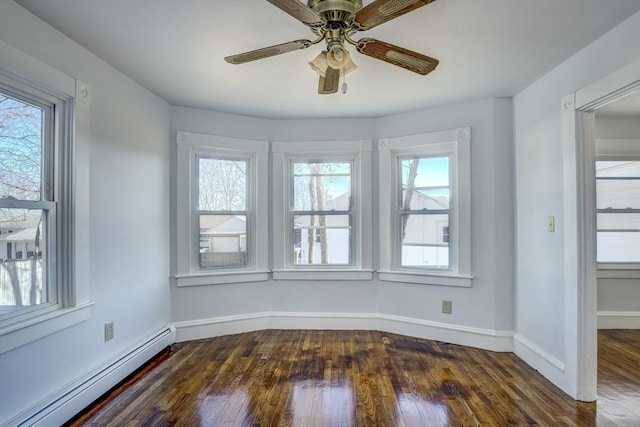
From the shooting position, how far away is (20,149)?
6.77ft

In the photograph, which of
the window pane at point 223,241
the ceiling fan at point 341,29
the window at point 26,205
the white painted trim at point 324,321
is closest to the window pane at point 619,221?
the white painted trim at point 324,321

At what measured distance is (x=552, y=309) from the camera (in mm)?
2752

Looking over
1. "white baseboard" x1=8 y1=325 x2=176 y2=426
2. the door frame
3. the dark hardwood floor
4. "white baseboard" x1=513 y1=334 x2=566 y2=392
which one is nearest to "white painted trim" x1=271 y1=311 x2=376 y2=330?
the dark hardwood floor

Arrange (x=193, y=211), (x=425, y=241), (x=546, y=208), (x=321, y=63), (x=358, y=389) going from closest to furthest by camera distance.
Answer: (x=321, y=63) < (x=358, y=389) < (x=546, y=208) < (x=193, y=211) < (x=425, y=241)

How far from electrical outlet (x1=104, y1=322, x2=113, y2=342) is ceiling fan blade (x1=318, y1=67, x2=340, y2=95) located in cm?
221

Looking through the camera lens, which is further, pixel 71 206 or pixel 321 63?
pixel 71 206

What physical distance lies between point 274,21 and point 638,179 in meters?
4.40

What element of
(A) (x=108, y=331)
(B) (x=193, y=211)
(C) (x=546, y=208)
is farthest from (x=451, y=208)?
(A) (x=108, y=331)

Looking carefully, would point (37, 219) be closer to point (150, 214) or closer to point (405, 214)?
point (150, 214)

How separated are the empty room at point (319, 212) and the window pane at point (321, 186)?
0.02m

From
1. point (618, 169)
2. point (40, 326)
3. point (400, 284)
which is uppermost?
point (618, 169)

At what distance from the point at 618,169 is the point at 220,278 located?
179 inches

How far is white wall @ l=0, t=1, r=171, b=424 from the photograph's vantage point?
1974 millimetres

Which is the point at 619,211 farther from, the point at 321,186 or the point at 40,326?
the point at 40,326
